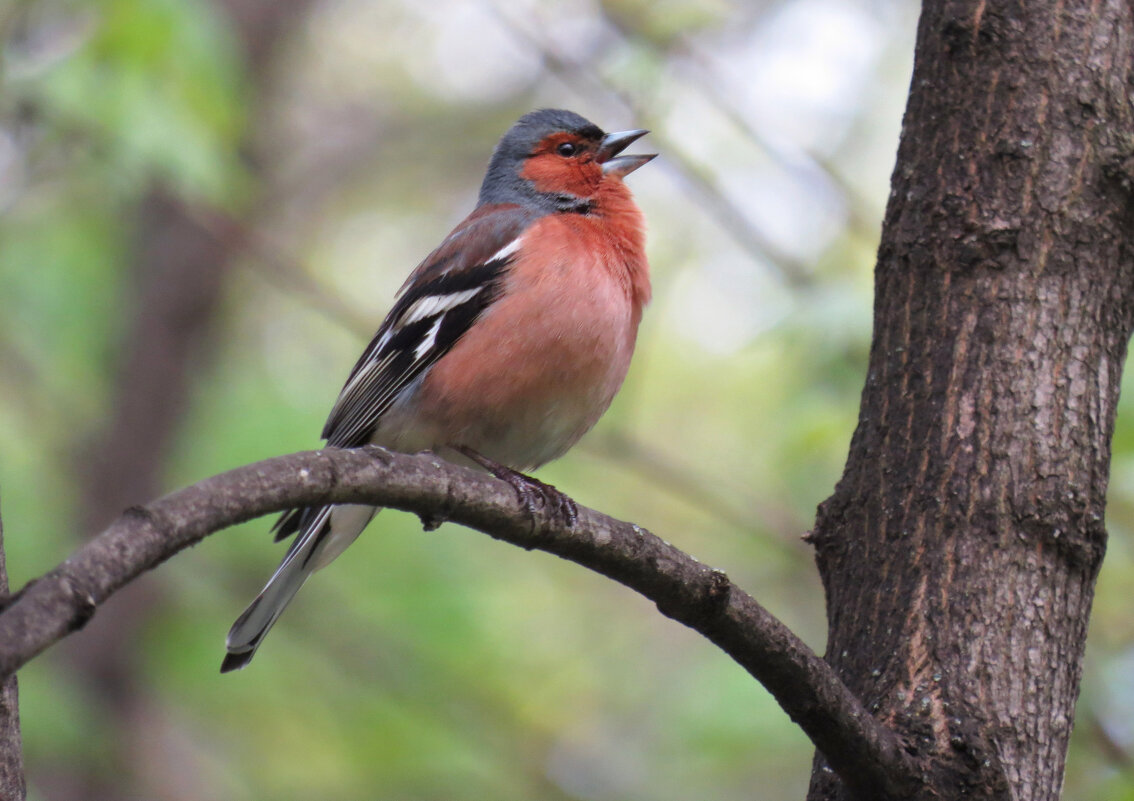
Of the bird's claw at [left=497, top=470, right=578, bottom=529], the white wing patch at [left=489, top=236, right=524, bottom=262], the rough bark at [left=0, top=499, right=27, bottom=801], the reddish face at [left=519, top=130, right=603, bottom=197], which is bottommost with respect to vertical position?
the rough bark at [left=0, top=499, right=27, bottom=801]

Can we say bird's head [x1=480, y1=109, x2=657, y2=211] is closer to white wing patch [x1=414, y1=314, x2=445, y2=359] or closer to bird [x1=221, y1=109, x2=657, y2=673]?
bird [x1=221, y1=109, x2=657, y2=673]

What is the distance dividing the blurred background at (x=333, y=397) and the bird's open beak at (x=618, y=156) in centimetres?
78

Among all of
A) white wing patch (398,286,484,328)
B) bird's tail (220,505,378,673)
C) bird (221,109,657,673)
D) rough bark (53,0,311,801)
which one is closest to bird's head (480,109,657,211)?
bird (221,109,657,673)

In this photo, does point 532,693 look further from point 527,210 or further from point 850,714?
point 850,714

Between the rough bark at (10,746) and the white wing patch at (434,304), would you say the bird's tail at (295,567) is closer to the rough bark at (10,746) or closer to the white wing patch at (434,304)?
the white wing patch at (434,304)

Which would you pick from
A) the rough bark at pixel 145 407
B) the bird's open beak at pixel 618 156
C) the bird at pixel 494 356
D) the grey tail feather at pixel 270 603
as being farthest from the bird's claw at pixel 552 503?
the rough bark at pixel 145 407

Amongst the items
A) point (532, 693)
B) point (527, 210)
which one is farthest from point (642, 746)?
point (527, 210)

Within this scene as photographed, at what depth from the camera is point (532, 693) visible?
966 cm

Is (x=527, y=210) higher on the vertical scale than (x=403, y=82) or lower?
lower

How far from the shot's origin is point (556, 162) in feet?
18.6

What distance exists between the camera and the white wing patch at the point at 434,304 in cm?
471

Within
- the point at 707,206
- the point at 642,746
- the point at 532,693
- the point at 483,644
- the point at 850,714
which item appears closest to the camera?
the point at 850,714

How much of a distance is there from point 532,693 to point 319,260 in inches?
271

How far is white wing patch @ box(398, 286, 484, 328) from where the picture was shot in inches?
185
